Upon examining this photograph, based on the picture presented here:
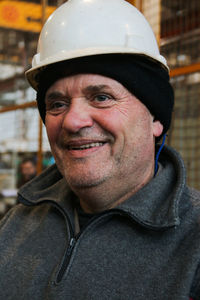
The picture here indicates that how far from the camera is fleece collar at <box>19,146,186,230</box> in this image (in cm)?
127

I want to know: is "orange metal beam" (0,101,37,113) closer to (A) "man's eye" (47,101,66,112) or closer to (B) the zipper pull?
(A) "man's eye" (47,101,66,112)

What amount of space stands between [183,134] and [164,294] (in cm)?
150

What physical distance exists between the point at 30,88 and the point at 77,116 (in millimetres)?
2712

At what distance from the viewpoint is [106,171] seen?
1.39 m

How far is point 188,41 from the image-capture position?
8.41 ft

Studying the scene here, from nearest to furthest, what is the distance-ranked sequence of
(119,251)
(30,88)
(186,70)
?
(119,251) → (186,70) → (30,88)

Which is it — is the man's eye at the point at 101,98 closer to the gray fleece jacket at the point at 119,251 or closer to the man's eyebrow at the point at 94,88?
the man's eyebrow at the point at 94,88

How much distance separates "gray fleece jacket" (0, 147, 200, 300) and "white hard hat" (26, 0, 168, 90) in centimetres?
47

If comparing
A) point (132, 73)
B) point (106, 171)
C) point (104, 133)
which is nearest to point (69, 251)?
point (106, 171)

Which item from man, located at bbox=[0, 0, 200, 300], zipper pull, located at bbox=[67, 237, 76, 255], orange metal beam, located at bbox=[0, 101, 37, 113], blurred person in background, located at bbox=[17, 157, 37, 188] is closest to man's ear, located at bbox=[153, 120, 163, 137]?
man, located at bbox=[0, 0, 200, 300]

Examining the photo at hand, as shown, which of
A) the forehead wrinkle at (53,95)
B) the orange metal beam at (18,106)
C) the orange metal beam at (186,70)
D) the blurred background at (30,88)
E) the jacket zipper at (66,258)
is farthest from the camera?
the orange metal beam at (18,106)

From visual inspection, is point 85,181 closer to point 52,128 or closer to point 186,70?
point 52,128

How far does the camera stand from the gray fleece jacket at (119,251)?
1182mm

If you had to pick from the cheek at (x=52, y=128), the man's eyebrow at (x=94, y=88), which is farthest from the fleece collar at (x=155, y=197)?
the man's eyebrow at (x=94, y=88)
